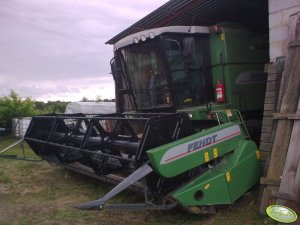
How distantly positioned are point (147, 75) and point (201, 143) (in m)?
2.20

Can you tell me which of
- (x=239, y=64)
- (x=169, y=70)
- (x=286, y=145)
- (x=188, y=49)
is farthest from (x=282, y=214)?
(x=239, y=64)

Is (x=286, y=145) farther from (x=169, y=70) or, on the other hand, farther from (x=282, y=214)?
(x=169, y=70)

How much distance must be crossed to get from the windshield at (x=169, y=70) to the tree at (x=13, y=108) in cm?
1196

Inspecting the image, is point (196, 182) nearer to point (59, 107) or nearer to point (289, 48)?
point (289, 48)

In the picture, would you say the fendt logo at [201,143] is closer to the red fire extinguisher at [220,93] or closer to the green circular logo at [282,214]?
the green circular logo at [282,214]

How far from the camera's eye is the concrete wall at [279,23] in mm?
5120

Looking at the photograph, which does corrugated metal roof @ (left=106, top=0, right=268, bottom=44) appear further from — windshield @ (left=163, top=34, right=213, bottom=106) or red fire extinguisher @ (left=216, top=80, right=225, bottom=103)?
red fire extinguisher @ (left=216, top=80, right=225, bottom=103)

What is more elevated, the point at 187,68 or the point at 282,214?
the point at 187,68

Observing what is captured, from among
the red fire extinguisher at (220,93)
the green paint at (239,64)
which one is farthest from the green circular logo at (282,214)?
the green paint at (239,64)

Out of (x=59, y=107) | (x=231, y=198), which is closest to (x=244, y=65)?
Result: (x=231, y=198)

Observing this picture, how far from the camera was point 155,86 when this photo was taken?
562cm

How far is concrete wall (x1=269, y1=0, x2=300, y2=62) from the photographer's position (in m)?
5.12

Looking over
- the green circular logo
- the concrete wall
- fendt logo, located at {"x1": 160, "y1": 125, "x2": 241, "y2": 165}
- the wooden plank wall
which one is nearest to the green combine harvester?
fendt logo, located at {"x1": 160, "y1": 125, "x2": 241, "y2": 165}

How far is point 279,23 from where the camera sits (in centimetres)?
526
